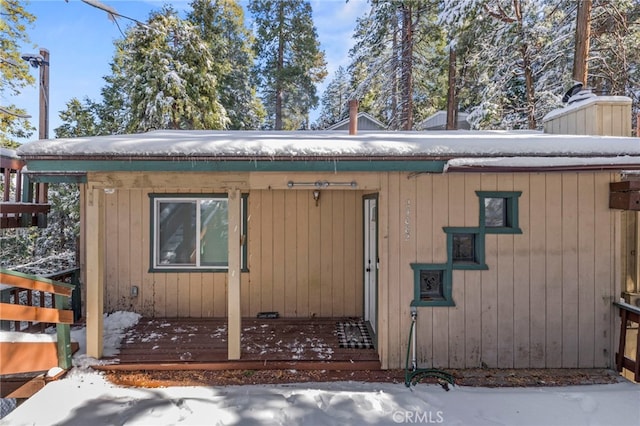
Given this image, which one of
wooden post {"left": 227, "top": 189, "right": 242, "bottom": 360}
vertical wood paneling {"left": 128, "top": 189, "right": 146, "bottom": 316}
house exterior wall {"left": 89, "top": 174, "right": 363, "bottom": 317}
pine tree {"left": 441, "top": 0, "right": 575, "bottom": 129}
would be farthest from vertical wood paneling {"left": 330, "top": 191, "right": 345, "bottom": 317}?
pine tree {"left": 441, "top": 0, "right": 575, "bottom": 129}

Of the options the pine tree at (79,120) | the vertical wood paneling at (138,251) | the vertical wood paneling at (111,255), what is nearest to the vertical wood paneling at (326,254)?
the vertical wood paneling at (138,251)

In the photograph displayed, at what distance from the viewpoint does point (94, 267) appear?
12.4ft

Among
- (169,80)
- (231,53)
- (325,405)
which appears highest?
(231,53)

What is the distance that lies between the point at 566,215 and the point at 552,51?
28.0 ft

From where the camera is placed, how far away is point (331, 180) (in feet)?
12.2

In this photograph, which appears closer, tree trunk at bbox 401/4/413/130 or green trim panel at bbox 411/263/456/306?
green trim panel at bbox 411/263/456/306

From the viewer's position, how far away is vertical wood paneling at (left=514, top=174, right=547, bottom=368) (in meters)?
3.90

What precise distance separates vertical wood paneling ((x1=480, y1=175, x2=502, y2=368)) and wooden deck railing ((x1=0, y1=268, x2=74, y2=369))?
4465mm

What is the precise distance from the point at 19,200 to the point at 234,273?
3983 millimetres

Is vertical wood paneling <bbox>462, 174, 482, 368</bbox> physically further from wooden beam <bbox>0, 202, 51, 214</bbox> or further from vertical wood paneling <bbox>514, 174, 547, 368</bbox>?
wooden beam <bbox>0, 202, 51, 214</bbox>

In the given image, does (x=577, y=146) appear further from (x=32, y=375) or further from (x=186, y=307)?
(x=32, y=375)

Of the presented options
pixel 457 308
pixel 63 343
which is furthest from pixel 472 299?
pixel 63 343

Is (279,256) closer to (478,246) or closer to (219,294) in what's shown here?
(219,294)

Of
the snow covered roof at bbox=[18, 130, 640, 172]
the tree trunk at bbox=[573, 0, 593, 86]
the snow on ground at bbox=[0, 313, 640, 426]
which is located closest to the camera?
the snow on ground at bbox=[0, 313, 640, 426]
